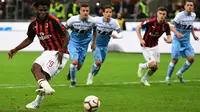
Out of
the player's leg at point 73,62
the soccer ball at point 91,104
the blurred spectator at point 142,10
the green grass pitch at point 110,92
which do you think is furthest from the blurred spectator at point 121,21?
the soccer ball at point 91,104

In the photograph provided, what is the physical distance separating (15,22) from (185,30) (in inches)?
616

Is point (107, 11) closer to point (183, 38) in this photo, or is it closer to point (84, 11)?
point (84, 11)

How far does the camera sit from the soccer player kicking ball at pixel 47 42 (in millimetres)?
10977

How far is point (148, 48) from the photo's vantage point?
1614 centimetres

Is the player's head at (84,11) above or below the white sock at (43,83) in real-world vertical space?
above

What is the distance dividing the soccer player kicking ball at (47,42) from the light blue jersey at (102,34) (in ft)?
16.2

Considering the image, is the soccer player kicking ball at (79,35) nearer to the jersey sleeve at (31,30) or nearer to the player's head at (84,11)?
the player's head at (84,11)

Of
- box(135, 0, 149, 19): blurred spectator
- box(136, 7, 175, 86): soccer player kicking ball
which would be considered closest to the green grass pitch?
box(136, 7, 175, 86): soccer player kicking ball

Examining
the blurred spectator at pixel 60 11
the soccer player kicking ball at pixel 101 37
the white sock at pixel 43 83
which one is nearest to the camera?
the white sock at pixel 43 83

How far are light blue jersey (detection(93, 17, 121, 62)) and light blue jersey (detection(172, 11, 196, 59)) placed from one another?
1.80 m

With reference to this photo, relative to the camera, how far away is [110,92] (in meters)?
14.5

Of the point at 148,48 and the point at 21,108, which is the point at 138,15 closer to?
the point at 148,48

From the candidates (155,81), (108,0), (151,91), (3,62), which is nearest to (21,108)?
(151,91)

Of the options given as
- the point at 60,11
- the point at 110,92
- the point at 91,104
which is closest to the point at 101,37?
the point at 110,92
